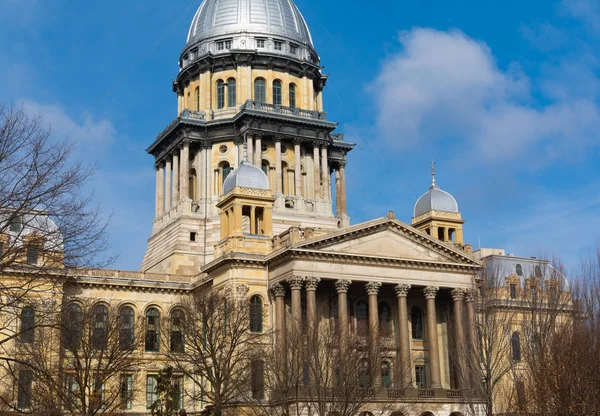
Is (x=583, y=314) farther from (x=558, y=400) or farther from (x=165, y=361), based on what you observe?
(x=165, y=361)

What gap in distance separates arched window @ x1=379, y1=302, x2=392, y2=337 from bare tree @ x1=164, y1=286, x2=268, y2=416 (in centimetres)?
1081

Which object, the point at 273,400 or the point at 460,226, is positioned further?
the point at 460,226

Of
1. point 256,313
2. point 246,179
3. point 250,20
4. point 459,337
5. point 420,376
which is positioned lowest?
point 420,376

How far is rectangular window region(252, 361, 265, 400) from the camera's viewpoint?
6406 cm

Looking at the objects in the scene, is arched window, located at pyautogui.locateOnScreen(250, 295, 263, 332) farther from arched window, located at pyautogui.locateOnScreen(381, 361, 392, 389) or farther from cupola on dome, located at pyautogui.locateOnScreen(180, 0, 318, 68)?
cupola on dome, located at pyautogui.locateOnScreen(180, 0, 318, 68)

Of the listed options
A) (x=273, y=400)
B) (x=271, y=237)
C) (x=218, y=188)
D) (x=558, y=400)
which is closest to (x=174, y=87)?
(x=218, y=188)

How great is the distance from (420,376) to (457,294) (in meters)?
7.51

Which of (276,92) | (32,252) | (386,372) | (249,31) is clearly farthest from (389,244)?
(32,252)

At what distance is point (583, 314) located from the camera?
52312 mm

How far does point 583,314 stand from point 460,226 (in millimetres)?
31718

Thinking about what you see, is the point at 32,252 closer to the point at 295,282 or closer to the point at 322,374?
the point at 322,374

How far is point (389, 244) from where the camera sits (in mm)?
72312

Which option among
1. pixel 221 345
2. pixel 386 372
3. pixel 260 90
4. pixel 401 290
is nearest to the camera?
pixel 221 345

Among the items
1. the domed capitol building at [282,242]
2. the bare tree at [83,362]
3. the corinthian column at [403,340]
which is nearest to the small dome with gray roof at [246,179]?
the domed capitol building at [282,242]
